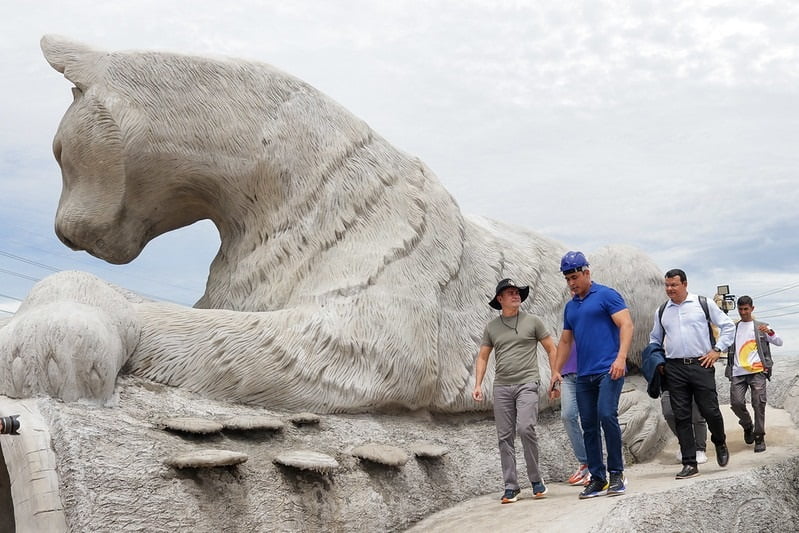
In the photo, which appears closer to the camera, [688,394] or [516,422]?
[516,422]

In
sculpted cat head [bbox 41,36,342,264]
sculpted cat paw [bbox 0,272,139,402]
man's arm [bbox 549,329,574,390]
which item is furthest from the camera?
sculpted cat head [bbox 41,36,342,264]

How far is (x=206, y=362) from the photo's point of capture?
4.49 metres

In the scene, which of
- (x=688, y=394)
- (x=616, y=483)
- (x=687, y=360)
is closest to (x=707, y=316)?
(x=687, y=360)

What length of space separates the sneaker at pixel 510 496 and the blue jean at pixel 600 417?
0.41 metres

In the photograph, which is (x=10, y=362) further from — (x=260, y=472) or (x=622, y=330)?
(x=622, y=330)

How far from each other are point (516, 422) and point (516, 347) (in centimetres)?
40

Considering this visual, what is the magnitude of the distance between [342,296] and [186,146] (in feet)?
4.29

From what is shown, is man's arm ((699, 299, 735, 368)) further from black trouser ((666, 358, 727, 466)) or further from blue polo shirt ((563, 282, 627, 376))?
blue polo shirt ((563, 282, 627, 376))

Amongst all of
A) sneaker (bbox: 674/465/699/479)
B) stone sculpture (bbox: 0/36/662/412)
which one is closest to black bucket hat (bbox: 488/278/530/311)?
stone sculpture (bbox: 0/36/662/412)

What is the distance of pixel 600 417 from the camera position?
4.63 meters

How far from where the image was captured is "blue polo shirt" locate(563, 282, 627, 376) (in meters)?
4.64

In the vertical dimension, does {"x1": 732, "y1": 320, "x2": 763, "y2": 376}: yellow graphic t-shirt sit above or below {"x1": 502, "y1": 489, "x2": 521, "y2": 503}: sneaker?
above

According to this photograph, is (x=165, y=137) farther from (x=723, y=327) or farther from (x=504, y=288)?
(x=723, y=327)

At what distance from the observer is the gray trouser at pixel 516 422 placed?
4.65m
